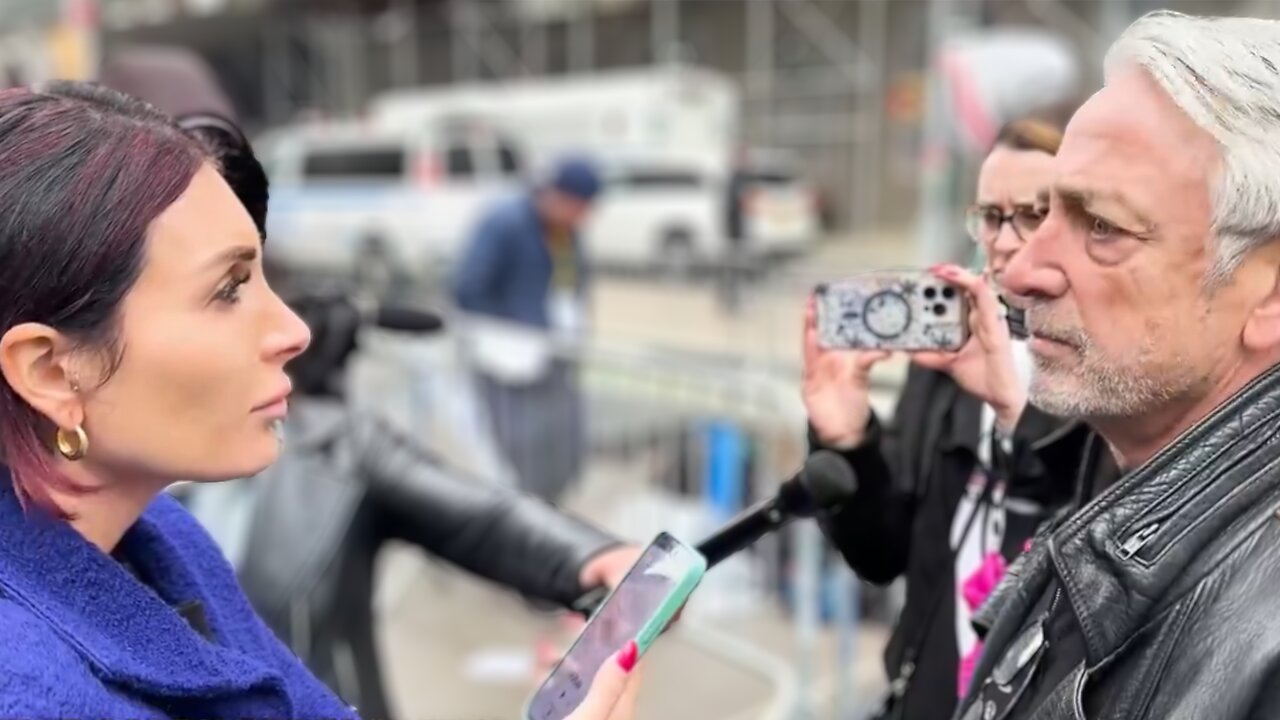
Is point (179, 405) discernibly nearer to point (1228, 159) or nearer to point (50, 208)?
point (50, 208)

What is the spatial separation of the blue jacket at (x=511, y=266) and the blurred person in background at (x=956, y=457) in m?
3.56

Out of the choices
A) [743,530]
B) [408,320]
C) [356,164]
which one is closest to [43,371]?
[743,530]

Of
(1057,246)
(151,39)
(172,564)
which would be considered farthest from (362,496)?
(151,39)

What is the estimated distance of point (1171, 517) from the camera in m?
1.05

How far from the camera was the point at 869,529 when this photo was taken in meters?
1.73

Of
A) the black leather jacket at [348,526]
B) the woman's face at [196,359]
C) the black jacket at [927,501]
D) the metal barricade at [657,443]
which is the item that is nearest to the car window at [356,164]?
the metal barricade at [657,443]

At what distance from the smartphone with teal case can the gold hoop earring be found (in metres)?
0.52

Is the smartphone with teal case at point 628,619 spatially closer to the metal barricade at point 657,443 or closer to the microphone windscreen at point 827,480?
the microphone windscreen at point 827,480

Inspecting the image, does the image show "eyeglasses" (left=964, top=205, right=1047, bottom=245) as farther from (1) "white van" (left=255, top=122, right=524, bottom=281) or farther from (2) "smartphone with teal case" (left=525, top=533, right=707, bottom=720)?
(1) "white van" (left=255, top=122, right=524, bottom=281)

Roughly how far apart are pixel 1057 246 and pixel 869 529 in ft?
2.13

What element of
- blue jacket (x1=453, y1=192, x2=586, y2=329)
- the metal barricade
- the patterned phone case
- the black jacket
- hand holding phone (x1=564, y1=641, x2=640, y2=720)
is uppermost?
the patterned phone case

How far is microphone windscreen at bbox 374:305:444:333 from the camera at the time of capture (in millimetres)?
2357

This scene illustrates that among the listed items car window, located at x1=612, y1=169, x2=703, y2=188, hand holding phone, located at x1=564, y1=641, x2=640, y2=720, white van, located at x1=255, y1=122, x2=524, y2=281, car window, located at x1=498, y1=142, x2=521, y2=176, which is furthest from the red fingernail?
car window, located at x1=612, y1=169, x2=703, y2=188

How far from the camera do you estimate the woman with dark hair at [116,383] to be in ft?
3.31
